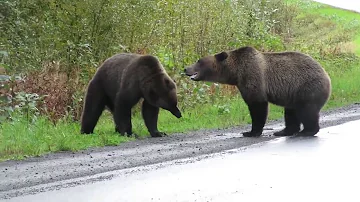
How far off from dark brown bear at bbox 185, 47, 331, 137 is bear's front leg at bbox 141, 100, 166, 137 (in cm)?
152

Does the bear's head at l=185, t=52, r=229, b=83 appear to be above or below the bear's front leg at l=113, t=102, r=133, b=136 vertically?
above

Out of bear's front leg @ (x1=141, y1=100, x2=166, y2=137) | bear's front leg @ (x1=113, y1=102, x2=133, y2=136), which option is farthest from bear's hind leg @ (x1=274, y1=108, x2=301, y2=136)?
bear's front leg @ (x1=113, y1=102, x2=133, y2=136)

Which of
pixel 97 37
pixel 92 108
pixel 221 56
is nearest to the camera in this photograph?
pixel 92 108

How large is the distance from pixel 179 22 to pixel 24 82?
5.03 metres

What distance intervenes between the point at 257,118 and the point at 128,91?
2.29m

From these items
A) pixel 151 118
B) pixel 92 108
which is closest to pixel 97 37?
pixel 92 108

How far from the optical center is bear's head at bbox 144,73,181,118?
41.3ft

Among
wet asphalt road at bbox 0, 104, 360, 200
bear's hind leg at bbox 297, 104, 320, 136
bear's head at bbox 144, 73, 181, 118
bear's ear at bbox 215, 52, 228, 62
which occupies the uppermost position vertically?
bear's ear at bbox 215, 52, 228, 62

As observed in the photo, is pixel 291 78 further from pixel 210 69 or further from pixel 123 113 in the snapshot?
pixel 123 113

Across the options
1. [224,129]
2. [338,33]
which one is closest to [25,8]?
[224,129]

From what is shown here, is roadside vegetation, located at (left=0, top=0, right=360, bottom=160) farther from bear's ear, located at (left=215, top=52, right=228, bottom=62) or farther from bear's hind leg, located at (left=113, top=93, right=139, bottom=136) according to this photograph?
bear's ear, located at (left=215, top=52, right=228, bottom=62)

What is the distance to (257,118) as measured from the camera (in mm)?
12234

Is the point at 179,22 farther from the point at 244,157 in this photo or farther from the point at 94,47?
the point at 244,157

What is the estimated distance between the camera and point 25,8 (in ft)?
50.8
